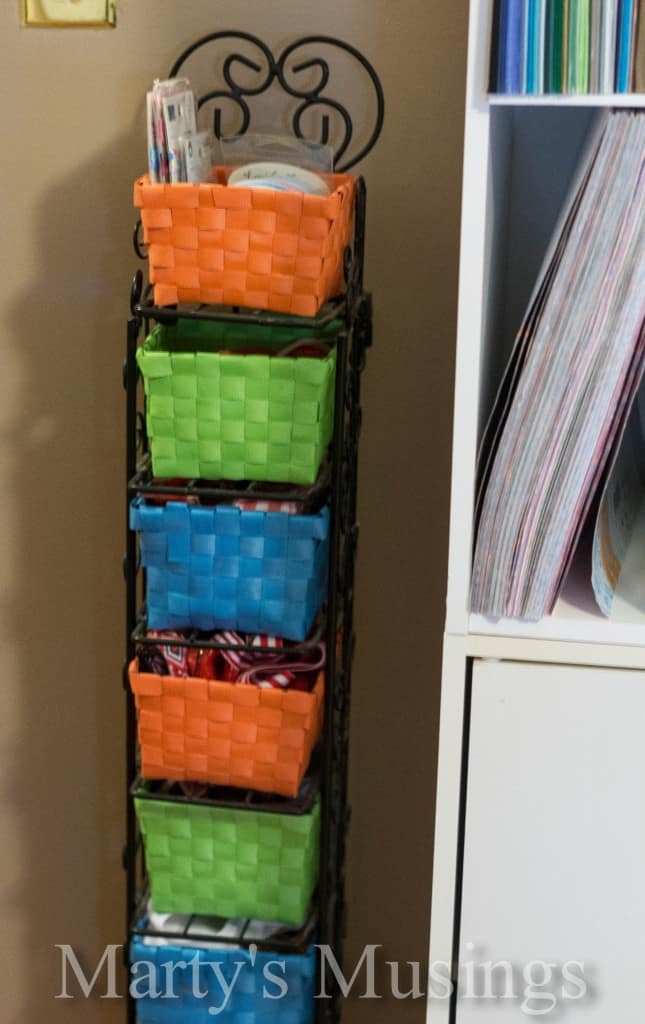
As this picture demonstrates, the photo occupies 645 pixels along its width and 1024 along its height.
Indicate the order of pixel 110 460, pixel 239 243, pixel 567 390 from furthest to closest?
pixel 110 460 → pixel 239 243 → pixel 567 390

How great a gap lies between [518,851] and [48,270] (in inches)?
32.4

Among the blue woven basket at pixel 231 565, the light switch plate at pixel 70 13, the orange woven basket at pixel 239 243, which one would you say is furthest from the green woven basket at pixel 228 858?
the light switch plate at pixel 70 13

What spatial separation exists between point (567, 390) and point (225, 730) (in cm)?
51

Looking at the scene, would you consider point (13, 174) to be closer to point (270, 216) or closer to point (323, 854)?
point (270, 216)

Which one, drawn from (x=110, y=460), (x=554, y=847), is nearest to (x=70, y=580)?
(x=110, y=460)

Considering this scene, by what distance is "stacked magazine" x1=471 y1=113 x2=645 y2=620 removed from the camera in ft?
2.54

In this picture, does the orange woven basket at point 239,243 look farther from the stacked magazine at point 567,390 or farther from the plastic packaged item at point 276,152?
the stacked magazine at point 567,390

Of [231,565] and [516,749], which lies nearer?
[516,749]

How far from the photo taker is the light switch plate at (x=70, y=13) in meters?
1.25

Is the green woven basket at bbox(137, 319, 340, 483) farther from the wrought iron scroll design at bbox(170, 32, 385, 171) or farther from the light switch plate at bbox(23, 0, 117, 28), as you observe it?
the light switch plate at bbox(23, 0, 117, 28)

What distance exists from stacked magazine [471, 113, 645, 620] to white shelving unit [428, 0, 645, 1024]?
0.02 m

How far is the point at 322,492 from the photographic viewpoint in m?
1.13

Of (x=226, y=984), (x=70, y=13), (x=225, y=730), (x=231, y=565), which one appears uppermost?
(x=70, y=13)

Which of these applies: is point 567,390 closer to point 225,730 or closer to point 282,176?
point 282,176
